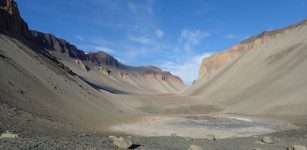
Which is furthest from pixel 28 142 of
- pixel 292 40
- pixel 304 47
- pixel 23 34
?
pixel 292 40

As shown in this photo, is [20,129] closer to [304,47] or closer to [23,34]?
[23,34]

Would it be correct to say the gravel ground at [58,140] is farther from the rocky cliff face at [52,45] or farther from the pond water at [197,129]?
the rocky cliff face at [52,45]

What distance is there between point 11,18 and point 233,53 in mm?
78902

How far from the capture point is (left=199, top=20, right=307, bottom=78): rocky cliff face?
337 feet

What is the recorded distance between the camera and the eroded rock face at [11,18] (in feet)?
162

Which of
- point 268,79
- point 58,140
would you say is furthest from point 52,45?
point 58,140

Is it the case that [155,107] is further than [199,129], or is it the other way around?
[155,107]

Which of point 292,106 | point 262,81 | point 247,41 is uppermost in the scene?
point 247,41

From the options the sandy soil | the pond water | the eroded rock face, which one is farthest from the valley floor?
the eroded rock face

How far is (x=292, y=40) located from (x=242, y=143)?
218 ft

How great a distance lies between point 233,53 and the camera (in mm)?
118750

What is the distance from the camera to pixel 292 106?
4634cm

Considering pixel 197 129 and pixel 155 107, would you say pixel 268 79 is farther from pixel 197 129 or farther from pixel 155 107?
pixel 197 129

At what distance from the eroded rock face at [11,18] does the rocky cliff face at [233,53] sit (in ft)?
201
